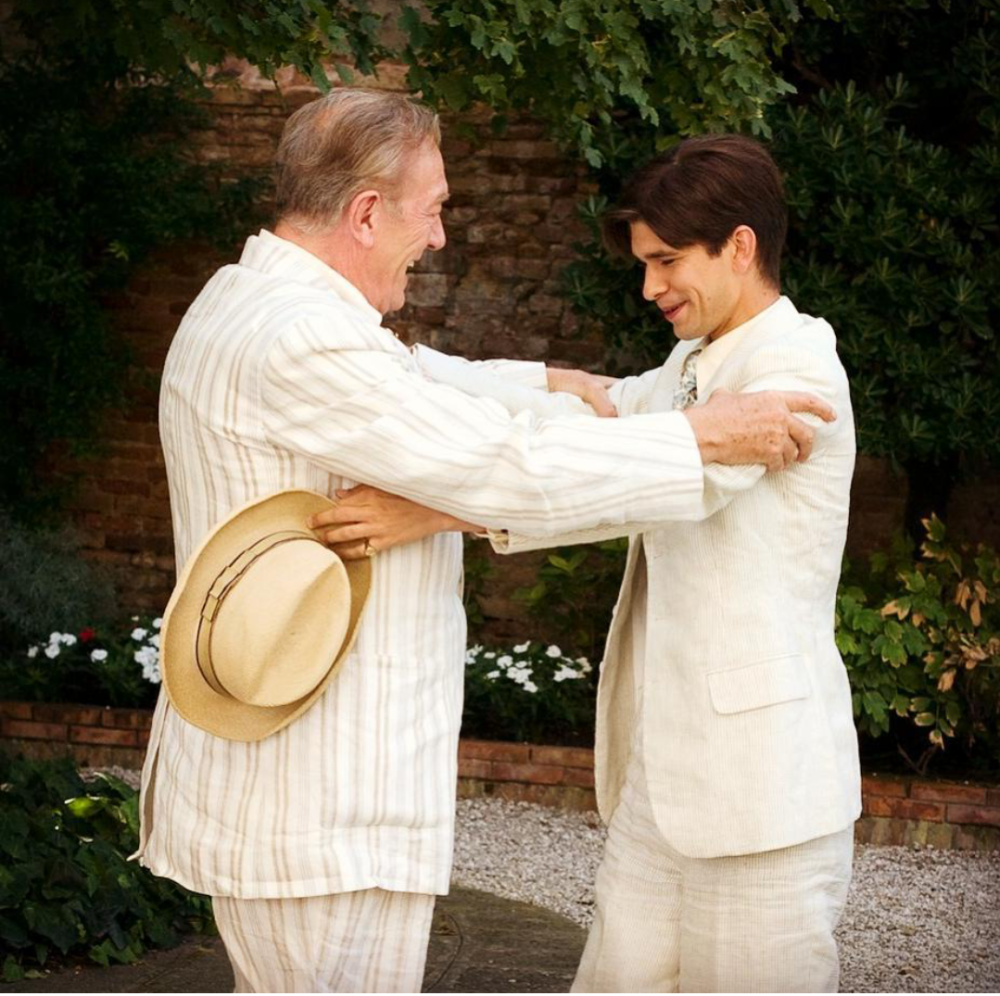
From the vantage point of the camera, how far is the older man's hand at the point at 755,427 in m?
2.63

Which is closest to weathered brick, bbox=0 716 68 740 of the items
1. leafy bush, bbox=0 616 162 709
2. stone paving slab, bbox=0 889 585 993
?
leafy bush, bbox=0 616 162 709

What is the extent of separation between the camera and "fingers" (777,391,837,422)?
2.74 metres

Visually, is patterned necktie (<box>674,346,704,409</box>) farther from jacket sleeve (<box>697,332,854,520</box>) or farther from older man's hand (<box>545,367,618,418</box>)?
older man's hand (<box>545,367,618,418</box>)

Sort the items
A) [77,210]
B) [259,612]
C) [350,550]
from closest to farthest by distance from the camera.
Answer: [259,612] < [350,550] < [77,210]

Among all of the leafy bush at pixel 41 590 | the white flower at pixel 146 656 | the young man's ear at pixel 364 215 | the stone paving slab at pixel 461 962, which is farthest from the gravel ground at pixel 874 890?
the young man's ear at pixel 364 215

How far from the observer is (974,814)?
21.3ft

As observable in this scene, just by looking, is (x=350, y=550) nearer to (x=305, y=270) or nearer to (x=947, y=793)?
(x=305, y=270)

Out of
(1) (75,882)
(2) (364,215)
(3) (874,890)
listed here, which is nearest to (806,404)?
(2) (364,215)

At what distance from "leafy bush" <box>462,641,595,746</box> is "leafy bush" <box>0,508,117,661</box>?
5.92ft

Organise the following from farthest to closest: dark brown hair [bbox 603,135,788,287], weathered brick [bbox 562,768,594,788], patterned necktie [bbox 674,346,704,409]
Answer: weathered brick [bbox 562,768,594,788] < patterned necktie [bbox 674,346,704,409] < dark brown hair [bbox 603,135,788,287]

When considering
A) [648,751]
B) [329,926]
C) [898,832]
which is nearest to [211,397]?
[329,926]

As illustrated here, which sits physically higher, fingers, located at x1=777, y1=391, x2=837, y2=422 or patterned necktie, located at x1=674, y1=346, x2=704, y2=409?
patterned necktie, located at x1=674, y1=346, x2=704, y2=409

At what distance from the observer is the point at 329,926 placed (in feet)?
8.28

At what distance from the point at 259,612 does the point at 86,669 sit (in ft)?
17.1
